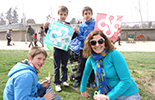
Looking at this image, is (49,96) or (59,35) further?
(59,35)

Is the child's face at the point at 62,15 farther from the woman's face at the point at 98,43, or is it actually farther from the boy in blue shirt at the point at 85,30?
the woman's face at the point at 98,43

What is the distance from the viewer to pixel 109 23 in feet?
13.4

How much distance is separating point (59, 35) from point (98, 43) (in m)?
1.84

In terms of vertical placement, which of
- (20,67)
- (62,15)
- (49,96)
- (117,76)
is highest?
(62,15)

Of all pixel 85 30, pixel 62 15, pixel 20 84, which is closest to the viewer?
pixel 20 84

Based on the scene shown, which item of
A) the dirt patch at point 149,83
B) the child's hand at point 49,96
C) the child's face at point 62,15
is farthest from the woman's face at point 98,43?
the dirt patch at point 149,83

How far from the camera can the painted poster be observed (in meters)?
3.61

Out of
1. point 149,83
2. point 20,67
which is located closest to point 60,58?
point 20,67

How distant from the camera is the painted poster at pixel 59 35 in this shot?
3.61 m

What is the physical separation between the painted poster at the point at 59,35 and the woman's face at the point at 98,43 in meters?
1.61

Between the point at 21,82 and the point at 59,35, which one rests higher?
the point at 59,35

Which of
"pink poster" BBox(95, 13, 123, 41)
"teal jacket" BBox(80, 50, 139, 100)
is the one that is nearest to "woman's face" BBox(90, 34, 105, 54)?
"teal jacket" BBox(80, 50, 139, 100)

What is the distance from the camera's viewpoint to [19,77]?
1.65 meters

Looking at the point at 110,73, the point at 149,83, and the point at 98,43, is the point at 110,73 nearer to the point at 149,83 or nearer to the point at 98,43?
the point at 98,43
